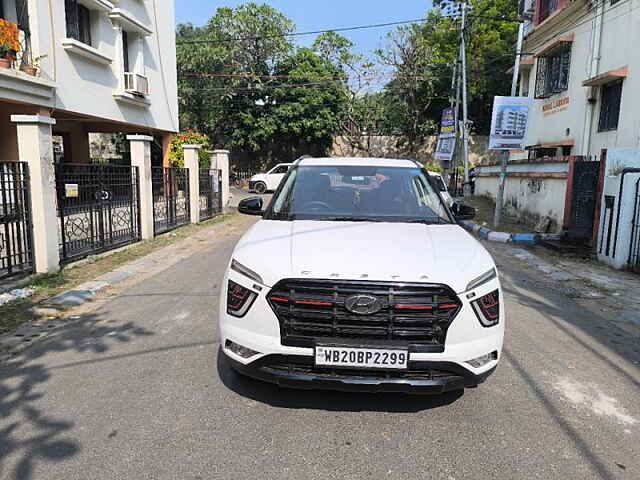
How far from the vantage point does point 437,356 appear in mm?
2877

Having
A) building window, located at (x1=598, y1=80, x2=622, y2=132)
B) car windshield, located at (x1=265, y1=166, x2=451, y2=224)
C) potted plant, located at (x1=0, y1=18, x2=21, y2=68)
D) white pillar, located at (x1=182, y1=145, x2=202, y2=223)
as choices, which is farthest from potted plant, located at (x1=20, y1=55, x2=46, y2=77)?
building window, located at (x1=598, y1=80, x2=622, y2=132)

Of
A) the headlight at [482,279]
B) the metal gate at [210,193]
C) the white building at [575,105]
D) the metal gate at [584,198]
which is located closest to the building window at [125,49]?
the metal gate at [210,193]

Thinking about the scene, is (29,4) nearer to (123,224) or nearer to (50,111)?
(50,111)

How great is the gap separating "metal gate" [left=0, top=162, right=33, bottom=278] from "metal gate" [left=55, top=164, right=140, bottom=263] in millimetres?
867

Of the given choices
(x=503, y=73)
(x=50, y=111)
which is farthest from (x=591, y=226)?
(x=503, y=73)

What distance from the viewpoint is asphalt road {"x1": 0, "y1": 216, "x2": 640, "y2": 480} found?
2637 mm

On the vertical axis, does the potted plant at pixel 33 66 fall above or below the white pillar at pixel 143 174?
above

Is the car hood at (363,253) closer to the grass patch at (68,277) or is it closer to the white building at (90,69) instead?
the grass patch at (68,277)

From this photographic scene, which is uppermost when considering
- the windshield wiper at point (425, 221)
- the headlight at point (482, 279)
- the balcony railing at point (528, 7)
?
the balcony railing at point (528, 7)

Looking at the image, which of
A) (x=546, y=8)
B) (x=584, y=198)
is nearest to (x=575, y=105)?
(x=546, y=8)

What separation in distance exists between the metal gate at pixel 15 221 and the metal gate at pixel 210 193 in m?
8.11

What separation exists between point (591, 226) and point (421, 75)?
2457 centimetres

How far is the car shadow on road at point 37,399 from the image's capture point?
8.79ft

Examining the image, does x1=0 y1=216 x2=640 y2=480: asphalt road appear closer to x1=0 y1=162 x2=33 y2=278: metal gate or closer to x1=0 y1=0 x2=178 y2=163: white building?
x1=0 y1=162 x2=33 y2=278: metal gate
